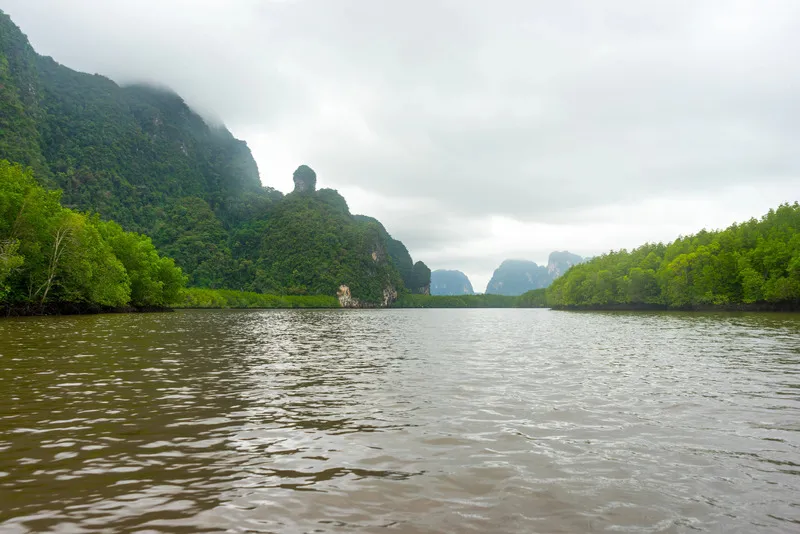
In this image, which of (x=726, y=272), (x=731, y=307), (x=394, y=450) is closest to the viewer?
(x=394, y=450)

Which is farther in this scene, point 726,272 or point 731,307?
point 731,307

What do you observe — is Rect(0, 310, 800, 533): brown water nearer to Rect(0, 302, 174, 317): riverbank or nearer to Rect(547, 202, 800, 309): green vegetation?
Rect(0, 302, 174, 317): riverbank

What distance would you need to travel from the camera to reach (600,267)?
199250mm

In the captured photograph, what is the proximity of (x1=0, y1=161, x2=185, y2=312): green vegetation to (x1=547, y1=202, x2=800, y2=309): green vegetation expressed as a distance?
13299 centimetres

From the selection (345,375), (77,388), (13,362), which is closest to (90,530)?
(77,388)

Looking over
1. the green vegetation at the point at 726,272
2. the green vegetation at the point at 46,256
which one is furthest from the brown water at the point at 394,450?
the green vegetation at the point at 726,272

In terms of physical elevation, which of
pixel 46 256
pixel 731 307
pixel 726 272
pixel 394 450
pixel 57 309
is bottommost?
pixel 394 450

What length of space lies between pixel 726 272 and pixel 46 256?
14507 centimetres

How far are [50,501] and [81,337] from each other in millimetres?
35163

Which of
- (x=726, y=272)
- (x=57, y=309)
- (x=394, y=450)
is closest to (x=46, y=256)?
(x=57, y=309)

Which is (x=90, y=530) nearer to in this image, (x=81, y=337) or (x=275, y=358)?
(x=275, y=358)

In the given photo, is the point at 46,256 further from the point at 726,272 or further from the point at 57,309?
the point at 726,272

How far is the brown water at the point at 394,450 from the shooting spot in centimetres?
720

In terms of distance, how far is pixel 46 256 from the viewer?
6875 centimetres
